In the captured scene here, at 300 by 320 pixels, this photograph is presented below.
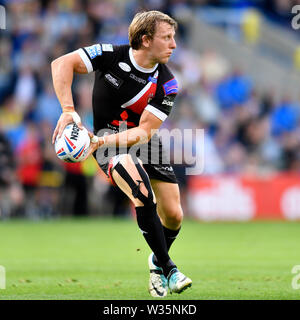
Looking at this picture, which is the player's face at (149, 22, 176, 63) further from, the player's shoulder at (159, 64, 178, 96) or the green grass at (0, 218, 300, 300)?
the green grass at (0, 218, 300, 300)

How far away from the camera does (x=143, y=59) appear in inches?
281

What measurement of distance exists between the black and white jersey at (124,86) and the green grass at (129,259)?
1.70m

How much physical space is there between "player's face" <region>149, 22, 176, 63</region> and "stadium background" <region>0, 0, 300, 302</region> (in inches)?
182

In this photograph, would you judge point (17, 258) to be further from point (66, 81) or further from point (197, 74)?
point (197, 74)

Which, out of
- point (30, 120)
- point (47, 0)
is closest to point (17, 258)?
point (30, 120)

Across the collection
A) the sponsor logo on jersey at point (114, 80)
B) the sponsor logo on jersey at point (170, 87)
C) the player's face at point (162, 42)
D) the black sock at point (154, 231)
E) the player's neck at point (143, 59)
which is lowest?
the black sock at point (154, 231)

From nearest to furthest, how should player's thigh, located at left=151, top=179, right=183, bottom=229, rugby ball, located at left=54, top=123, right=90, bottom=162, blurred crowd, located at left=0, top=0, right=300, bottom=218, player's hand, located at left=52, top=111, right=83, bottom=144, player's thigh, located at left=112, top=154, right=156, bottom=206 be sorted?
rugby ball, located at left=54, top=123, right=90, bottom=162
player's hand, located at left=52, top=111, right=83, bottom=144
player's thigh, located at left=112, top=154, right=156, bottom=206
player's thigh, located at left=151, top=179, right=183, bottom=229
blurred crowd, located at left=0, top=0, right=300, bottom=218

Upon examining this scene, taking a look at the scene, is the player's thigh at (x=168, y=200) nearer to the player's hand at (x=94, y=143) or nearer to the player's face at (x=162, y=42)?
the player's hand at (x=94, y=143)

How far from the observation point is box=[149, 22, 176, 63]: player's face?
696 cm

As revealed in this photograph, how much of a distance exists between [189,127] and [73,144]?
11.2m

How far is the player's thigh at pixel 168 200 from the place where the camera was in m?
7.41

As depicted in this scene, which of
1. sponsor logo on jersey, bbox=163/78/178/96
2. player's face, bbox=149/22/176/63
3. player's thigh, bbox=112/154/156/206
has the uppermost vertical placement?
player's face, bbox=149/22/176/63

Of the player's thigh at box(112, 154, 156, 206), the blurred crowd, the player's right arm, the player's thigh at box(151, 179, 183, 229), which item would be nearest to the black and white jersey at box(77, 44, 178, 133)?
the player's right arm

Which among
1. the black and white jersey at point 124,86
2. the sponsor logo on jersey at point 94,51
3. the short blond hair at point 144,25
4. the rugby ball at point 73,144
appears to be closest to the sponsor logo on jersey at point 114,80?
the black and white jersey at point 124,86
